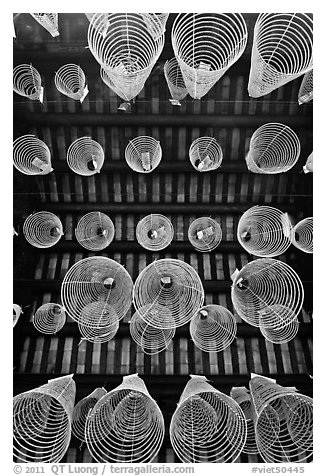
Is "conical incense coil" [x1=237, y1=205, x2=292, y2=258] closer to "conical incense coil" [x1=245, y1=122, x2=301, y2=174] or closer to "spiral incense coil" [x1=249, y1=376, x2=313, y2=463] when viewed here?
"conical incense coil" [x1=245, y1=122, x2=301, y2=174]

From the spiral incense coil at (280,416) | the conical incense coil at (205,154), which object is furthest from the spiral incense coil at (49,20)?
the spiral incense coil at (280,416)

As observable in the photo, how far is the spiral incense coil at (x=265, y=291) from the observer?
15.4ft

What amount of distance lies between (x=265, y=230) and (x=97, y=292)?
2465 millimetres

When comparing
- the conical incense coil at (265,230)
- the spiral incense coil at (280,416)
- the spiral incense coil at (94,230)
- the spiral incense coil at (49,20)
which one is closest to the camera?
the spiral incense coil at (49,20)

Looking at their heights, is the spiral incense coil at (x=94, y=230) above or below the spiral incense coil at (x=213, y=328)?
above

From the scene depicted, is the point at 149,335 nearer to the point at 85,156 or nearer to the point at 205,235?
Answer: the point at 205,235

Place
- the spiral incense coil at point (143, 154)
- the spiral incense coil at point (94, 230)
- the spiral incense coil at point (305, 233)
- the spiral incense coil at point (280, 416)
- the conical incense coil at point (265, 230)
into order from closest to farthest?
the spiral incense coil at point (280, 416), the conical incense coil at point (265, 230), the spiral incense coil at point (305, 233), the spiral incense coil at point (143, 154), the spiral incense coil at point (94, 230)

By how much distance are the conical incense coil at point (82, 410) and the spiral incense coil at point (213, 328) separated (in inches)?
53.6

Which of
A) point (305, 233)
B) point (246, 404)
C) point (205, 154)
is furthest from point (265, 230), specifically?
point (246, 404)

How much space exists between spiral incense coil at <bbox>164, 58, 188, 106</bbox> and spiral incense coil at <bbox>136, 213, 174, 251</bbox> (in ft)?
5.27

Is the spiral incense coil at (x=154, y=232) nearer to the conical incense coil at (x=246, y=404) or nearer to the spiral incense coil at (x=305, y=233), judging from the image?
the spiral incense coil at (x=305, y=233)
